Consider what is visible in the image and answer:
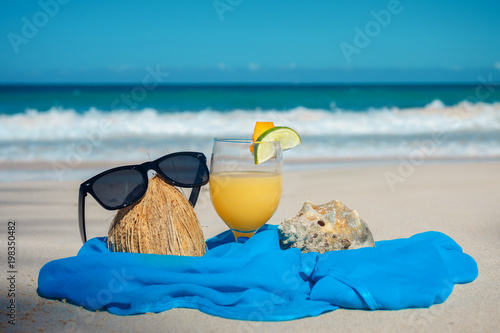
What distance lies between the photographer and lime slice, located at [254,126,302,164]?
2043mm

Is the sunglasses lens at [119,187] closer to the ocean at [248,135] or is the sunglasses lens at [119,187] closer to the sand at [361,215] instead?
the sand at [361,215]

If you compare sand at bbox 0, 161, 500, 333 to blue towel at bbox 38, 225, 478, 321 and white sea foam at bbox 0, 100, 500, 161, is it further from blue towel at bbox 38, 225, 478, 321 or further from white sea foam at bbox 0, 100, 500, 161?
white sea foam at bbox 0, 100, 500, 161

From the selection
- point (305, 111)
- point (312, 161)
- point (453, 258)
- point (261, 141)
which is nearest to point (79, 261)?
point (261, 141)

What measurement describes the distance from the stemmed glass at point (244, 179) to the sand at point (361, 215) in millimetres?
544

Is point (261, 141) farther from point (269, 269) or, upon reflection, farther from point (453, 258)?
point (453, 258)

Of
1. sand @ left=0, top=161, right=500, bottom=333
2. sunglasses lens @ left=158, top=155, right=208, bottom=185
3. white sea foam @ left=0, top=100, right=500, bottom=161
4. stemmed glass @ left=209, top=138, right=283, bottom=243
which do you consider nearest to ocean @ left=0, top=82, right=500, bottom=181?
white sea foam @ left=0, top=100, right=500, bottom=161

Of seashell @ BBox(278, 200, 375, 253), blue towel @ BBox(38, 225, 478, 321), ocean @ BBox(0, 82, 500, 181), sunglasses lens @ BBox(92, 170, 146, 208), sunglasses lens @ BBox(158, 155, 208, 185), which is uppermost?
ocean @ BBox(0, 82, 500, 181)

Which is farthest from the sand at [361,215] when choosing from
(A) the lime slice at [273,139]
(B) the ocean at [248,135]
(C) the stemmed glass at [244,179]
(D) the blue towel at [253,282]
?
(B) the ocean at [248,135]

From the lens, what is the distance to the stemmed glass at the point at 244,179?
2096 mm

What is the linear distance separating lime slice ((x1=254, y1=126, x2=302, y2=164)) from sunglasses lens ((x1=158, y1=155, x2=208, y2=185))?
0.30 meters

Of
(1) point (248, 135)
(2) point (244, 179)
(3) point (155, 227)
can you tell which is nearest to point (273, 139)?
(2) point (244, 179)

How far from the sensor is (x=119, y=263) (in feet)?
6.07

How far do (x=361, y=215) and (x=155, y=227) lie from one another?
1.95m

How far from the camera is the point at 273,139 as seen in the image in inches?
84.8
